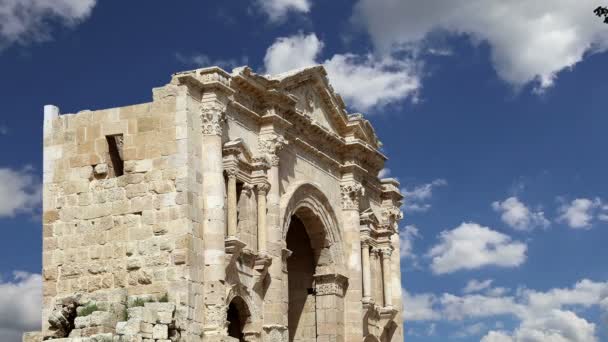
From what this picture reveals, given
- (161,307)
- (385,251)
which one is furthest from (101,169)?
(385,251)

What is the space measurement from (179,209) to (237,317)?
346 centimetres

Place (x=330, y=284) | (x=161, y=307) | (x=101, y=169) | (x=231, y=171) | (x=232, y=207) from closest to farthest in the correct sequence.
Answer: (x=161, y=307) < (x=101, y=169) < (x=232, y=207) < (x=231, y=171) < (x=330, y=284)

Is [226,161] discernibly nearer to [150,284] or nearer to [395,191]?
[150,284]

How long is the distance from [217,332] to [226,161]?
3.82m

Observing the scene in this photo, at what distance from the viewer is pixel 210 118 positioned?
23312 mm

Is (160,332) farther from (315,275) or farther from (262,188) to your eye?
(315,275)

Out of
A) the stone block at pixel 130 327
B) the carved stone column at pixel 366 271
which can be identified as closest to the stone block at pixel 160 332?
the stone block at pixel 130 327

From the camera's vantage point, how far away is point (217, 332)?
22.2 meters

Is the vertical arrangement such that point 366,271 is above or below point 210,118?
below

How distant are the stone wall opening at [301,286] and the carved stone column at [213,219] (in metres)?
6.11

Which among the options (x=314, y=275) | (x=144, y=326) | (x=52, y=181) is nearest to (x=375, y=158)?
(x=314, y=275)

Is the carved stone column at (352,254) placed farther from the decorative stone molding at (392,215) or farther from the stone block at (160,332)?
Result: the stone block at (160,332)

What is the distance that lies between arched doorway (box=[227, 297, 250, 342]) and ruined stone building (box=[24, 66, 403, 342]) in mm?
39

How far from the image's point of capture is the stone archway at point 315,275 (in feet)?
92.7
